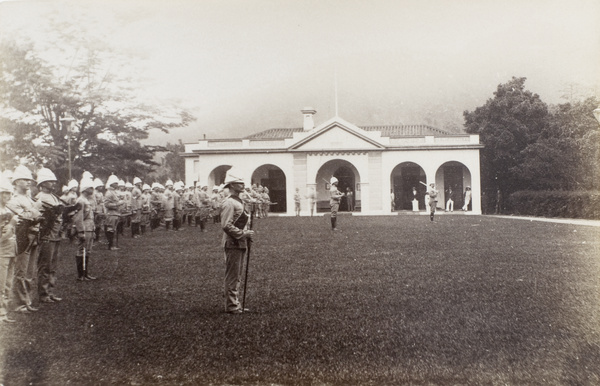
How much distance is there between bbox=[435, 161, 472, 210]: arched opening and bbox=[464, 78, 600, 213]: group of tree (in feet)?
41.5

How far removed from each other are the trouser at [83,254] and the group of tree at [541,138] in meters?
5.10

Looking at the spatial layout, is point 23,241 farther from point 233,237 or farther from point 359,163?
point 359,163

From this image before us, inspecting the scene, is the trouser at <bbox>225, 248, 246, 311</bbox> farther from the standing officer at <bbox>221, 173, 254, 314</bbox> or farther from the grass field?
the grass field

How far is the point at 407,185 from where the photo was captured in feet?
71.1

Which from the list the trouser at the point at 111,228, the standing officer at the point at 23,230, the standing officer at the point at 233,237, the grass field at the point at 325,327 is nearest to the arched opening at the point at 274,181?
the trouser at the point at 111,228

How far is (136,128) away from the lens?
5473 millimetres

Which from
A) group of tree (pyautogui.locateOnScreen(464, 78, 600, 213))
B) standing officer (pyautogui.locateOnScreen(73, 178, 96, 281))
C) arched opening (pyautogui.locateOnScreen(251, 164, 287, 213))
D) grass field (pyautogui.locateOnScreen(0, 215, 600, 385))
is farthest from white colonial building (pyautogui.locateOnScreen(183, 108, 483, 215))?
grass field (pyautogui.locateOnScreen(0, 215, 600, 385))

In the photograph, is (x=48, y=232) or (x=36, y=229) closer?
(x=36, y=229)

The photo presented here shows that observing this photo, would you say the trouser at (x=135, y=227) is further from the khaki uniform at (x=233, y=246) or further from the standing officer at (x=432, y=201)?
the standing officer at (x=432, y=201)

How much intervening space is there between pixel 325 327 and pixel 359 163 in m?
16.9

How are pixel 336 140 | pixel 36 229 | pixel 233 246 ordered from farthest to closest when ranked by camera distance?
1. pixel 336 140
2. pixel 36 229
3. pixel 233 246

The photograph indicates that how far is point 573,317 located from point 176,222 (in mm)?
9901

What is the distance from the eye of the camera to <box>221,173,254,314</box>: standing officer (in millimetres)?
4648

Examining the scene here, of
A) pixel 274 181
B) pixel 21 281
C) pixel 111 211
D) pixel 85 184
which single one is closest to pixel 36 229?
pixel 21 281
